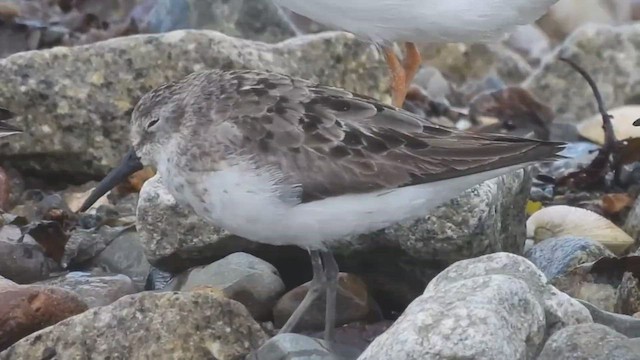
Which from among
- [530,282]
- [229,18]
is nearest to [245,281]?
[530,282]

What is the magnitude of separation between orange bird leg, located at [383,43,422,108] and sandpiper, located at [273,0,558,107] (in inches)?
9.2

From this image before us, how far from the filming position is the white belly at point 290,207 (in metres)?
3.92

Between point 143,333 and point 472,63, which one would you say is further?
point 472,63

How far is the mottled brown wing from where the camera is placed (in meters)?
4.02

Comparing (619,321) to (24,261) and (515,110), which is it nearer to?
(24,261)

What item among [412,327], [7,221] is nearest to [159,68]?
[7,221]

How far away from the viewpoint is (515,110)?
8078 mm

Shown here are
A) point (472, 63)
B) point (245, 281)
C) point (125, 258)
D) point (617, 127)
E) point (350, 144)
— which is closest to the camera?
point (350, 144)

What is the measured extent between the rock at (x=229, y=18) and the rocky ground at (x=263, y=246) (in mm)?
13

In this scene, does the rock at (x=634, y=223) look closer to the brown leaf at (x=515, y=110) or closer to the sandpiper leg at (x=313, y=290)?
the sandpiper leg at (x=313, y=290)

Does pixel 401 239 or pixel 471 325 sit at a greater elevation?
pixel 471 325

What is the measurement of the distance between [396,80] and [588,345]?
9.94 ft

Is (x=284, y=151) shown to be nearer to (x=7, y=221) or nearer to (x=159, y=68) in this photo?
(x=7, y=221)

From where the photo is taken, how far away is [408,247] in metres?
4.58
